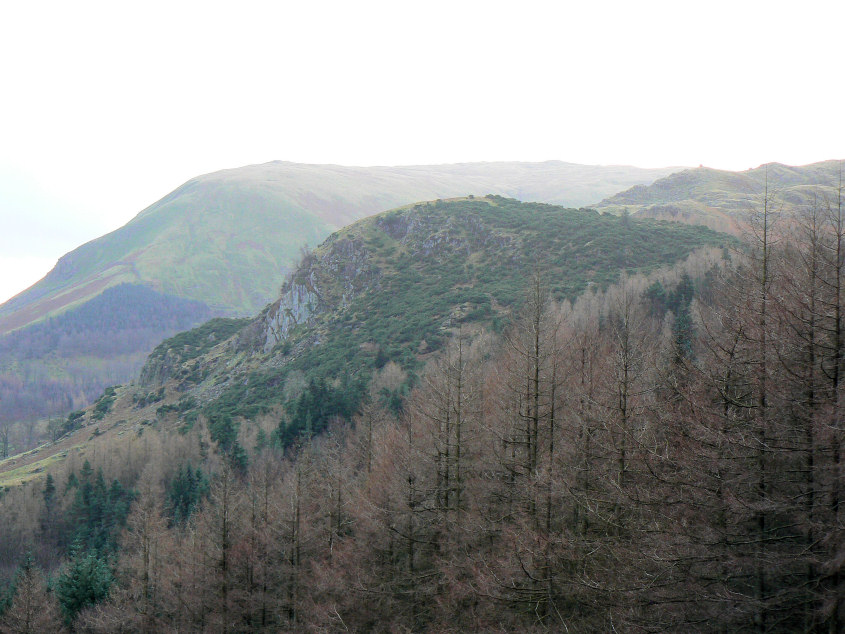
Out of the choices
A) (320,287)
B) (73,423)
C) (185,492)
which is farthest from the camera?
(73,423)

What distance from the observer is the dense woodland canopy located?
48.1ft

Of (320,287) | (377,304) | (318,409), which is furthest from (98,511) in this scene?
(320,287)

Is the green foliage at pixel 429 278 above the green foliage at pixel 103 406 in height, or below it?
above

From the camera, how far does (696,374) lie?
20.3 metres

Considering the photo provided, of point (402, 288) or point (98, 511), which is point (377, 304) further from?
point (98, 511)

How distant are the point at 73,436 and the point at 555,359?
129 metres

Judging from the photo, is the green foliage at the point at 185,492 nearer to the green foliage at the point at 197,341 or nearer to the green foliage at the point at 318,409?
the green foliage at the point at 318,409

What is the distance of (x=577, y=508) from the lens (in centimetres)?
2228

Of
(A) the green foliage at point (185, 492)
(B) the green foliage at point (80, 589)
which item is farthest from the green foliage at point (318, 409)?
(B) the green foliage at point (80, 589)

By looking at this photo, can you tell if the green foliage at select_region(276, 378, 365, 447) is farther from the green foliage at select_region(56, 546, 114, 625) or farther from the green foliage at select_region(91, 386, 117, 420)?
the green foliage at select_region(91, 386, 117, 420)

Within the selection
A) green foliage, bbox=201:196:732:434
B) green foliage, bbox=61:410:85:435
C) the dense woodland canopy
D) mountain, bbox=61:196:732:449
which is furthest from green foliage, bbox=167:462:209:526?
green foliage, bbox=61:410:85:435

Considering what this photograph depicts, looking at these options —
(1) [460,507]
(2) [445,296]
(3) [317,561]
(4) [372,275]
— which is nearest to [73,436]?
(4) [372,275]

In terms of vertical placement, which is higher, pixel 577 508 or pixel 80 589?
pixel 577 508

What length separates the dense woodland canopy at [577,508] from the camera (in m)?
14.7
